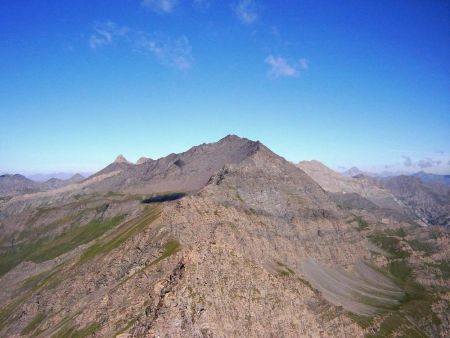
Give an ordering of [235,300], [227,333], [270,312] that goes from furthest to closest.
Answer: [270,312] → [235,300] → [227,333]

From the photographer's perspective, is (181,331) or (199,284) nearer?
(181,331)

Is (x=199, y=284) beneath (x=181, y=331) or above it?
above

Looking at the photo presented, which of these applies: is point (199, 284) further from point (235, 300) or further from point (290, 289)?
point (290, 289)

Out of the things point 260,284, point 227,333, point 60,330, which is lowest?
point 60,330

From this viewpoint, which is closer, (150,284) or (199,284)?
(199,284)

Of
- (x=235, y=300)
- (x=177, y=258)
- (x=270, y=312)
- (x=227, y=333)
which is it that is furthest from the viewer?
(x=177, y=258)

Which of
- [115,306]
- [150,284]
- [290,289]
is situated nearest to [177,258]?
[150,284]

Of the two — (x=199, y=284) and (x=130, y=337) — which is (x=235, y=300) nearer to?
(x=199, y=284)

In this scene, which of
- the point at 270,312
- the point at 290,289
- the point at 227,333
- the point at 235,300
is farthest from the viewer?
the point at 290,289

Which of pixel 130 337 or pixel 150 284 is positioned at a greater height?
pixel 150 284

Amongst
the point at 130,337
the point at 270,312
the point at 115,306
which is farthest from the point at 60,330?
the point at 270,312
